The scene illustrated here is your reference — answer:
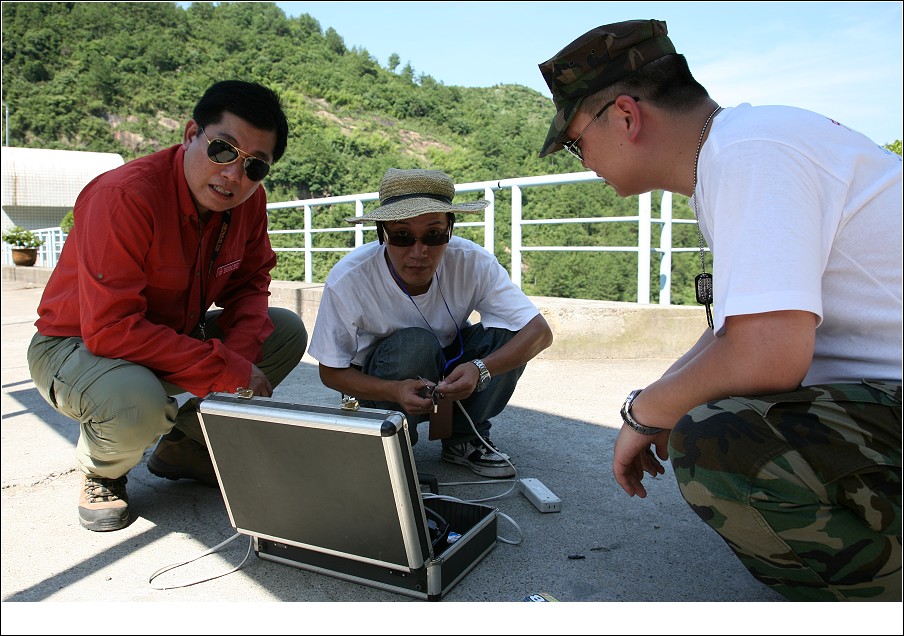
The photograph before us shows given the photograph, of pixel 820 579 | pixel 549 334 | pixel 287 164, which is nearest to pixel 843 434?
pixel 820 579

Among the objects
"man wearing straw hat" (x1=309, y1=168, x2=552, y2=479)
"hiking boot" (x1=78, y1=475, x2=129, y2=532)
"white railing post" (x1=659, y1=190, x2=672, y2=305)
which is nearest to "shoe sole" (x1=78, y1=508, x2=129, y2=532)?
"hiking boot" (x1=78, y1=475, x2=129, y2=532)

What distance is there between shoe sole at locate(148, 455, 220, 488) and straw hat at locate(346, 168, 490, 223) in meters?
1.12

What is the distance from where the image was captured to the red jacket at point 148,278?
2035mm

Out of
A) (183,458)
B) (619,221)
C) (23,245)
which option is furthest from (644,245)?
(23,245)

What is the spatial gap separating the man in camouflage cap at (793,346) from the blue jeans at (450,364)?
1.08 meters

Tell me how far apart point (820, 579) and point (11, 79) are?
180 feet

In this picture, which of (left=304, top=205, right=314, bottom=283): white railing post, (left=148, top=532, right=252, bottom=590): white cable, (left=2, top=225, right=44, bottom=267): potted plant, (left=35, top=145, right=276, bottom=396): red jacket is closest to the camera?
(left=148, top=532, right=252, bottom=590): white cable

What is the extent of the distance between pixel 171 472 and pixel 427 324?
3.55 ft

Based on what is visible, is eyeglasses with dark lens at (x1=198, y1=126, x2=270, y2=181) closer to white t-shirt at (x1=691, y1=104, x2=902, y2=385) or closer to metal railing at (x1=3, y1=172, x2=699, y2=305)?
white t-shirt at (x1=691, y1=104, x2=902, y2=385)

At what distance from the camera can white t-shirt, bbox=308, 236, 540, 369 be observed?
7.79 ft

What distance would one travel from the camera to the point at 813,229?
3.82 ft

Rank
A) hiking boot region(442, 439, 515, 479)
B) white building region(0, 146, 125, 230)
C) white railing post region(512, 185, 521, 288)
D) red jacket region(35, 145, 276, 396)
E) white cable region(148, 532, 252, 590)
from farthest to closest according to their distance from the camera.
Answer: white building region(0, 146, 125, 230) → white railing post region(512, 185, 521, 288) → hiking boot region(442, 439, 515, 479) → red jacket region(35, 145, 276, 396) → white cable region(148, 532, 252, 590)

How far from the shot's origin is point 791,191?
45.7 inches

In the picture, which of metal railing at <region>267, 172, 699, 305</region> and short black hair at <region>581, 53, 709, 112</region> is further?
metal railing at <region>267, 172, 699, 305</region>
